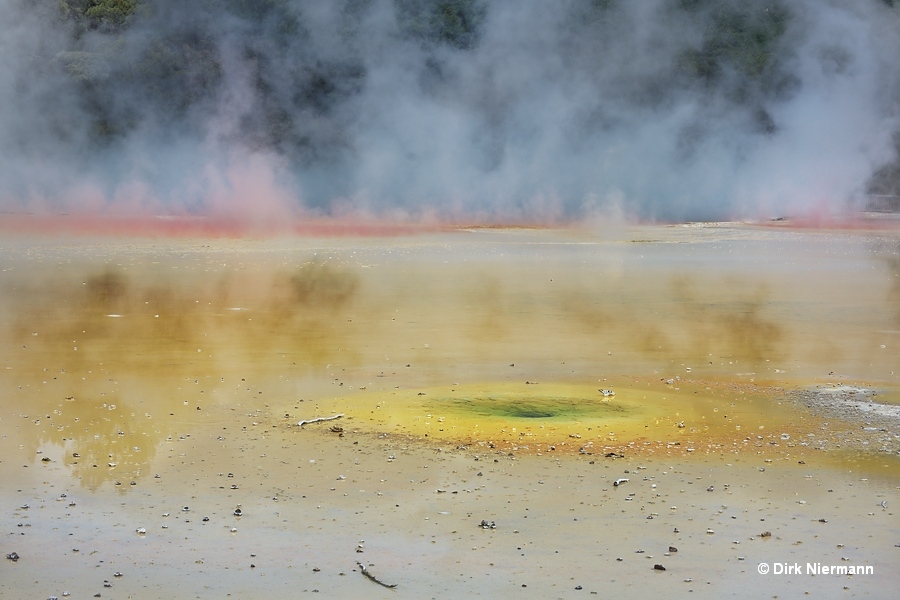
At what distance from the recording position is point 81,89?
3173 centimetres

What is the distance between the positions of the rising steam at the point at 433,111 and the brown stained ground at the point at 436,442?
49.2ft

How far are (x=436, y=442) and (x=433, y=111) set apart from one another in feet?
80.6

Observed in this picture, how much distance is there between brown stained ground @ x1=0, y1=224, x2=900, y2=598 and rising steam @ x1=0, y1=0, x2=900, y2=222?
1501 centimetres

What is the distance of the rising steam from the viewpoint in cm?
3052

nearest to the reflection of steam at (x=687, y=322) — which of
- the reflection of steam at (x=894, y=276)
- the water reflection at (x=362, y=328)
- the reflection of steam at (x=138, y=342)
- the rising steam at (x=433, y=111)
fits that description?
the water reflection at (x=362, y=328)

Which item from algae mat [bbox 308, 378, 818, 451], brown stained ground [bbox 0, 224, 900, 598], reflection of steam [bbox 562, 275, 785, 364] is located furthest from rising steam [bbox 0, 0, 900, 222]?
algae mat [bbox 308, 378, 818, 451]

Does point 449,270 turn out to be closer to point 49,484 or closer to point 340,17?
point 49,484

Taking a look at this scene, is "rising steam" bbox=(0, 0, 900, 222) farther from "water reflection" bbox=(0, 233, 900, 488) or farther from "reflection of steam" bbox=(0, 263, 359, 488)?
"reflection of steam" bbox=(0, 263, 359, 488)

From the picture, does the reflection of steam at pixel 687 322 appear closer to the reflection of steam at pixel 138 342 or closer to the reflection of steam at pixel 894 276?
the reflection of steam at pixel 894 276

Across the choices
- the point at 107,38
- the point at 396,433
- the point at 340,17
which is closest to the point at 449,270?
the point at 396,433

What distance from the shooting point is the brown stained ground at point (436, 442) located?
18.1 feet

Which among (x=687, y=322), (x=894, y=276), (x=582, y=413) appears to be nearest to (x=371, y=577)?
(x=582, y=413)

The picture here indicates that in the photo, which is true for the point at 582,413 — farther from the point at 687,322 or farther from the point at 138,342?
the point at 687,322

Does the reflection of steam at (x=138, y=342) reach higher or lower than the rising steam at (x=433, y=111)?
lower
